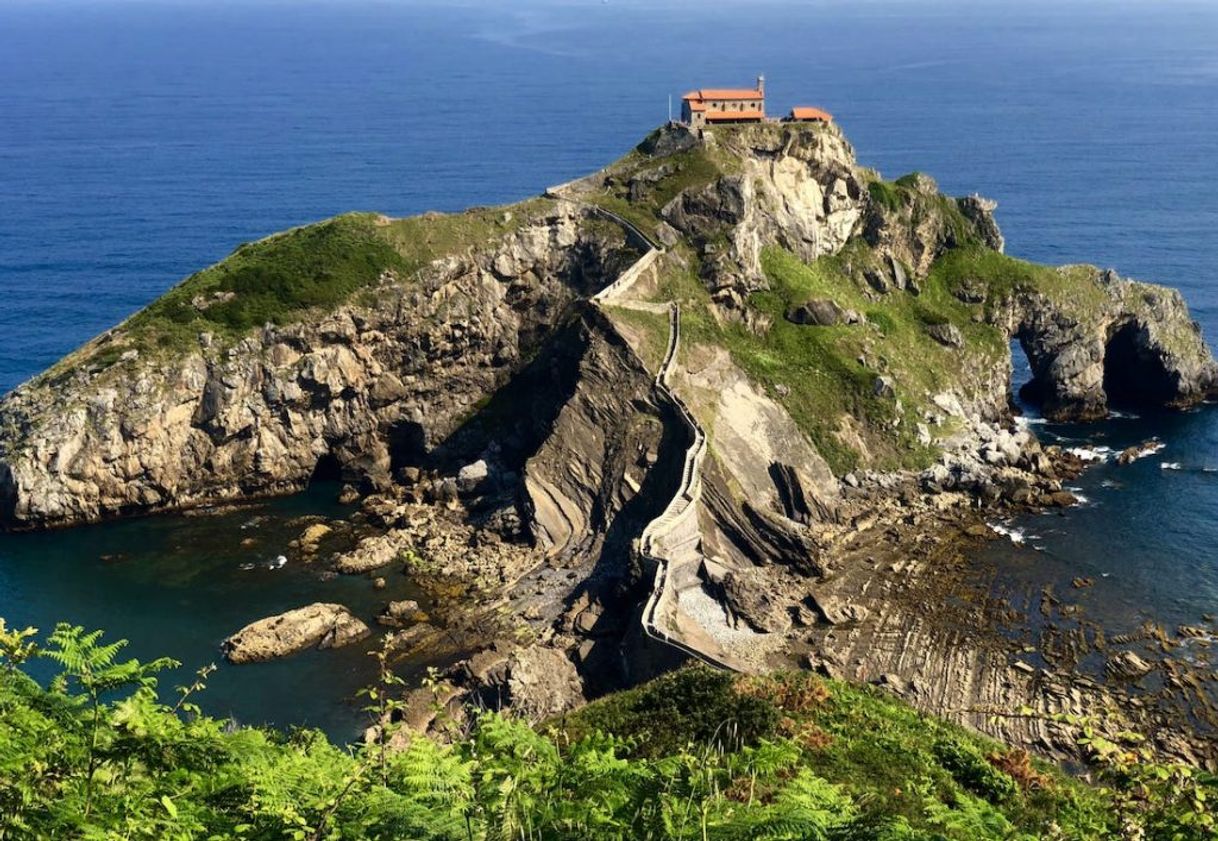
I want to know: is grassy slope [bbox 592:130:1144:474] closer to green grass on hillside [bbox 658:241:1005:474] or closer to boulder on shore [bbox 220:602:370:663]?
green grass on hillside [bbox 658:241:1005:474]

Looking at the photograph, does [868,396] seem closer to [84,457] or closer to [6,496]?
[84,457]

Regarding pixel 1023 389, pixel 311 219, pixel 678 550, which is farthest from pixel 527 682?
pixel 311 219

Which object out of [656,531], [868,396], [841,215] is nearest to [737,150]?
[841,215]

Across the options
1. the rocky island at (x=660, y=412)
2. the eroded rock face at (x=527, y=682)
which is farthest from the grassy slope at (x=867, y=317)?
the eroded rock face at (x=527, y=682)

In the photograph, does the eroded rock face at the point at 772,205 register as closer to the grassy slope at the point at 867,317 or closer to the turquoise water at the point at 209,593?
the grassy slope at the point at 867,317

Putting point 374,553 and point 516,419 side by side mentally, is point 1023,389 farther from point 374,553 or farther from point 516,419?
point 374,553

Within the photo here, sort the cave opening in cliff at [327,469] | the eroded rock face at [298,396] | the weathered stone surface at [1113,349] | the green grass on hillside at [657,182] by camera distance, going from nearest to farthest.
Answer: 1. the eroded rock face at [298,396]
2. the cave opening in cliff at [327,469]
3. the green grass on hillside at [657,182]
4. the weathered stone surface at [1113,349]
